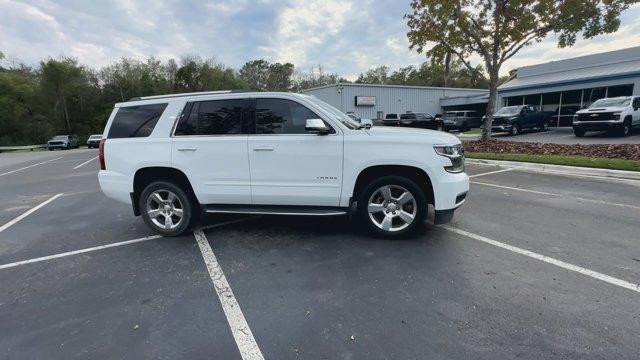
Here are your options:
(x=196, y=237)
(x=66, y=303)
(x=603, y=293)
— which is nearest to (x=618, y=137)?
(x=603, y=293)

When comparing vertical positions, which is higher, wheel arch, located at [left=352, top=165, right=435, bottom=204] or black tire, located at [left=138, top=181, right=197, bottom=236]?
wheel arch, located at [left=352, top=165, right=435, bottom=204]

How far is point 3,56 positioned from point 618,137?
67.2m

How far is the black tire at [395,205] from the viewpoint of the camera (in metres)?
4.39

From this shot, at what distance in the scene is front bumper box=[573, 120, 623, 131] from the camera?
15.7m

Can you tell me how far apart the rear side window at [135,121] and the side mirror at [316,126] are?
7.17 feet

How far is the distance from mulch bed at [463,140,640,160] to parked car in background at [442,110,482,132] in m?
12.2

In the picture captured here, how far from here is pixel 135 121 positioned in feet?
16.1

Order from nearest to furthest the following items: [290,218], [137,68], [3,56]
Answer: [290,218] → [3,56] → [137,68]

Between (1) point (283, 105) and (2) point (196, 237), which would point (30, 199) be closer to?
(2) point (196, 237)

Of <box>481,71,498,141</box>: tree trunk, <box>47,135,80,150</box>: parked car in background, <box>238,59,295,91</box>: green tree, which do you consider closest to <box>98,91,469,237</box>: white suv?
<box>481,71,498,141</box>: tree trunk

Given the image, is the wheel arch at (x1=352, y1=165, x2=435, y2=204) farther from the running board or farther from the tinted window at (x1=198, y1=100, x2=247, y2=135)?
the tinted window at (x1=198, y1=100, x2=247, y2=135)

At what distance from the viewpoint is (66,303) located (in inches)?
129

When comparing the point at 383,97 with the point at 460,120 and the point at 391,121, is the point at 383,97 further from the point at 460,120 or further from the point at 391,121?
the point at 460,120

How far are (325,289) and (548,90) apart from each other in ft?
90.4
